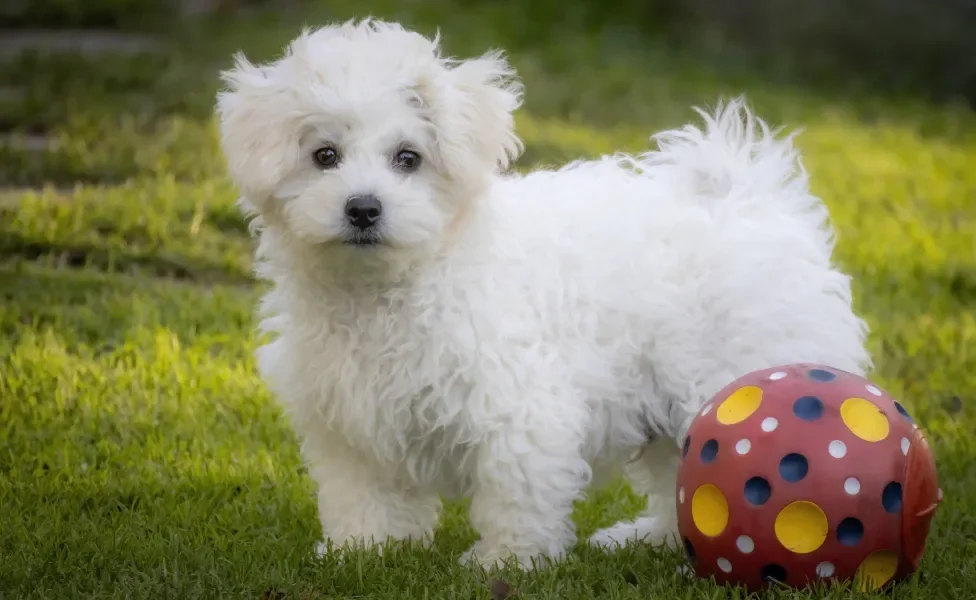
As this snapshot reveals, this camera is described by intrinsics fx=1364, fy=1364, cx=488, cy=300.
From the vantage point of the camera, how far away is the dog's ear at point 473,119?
4109 mm

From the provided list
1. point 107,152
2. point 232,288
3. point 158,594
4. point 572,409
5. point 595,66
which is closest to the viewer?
point 158,594

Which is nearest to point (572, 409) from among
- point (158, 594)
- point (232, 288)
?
point (158, 594)

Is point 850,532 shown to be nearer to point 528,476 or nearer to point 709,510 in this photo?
point 709,510

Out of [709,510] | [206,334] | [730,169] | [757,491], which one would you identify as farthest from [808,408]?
[206,334]

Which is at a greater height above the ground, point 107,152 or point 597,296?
point 597,296

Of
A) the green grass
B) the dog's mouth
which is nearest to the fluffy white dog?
the dog's mouth

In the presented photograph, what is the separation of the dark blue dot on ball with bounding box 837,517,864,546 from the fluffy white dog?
2.71 feet

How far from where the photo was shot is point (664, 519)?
4.77 metres

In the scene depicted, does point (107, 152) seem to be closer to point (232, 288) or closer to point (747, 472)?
point (232, 288)

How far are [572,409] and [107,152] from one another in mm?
5398

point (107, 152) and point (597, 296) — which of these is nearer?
point (597, 296)

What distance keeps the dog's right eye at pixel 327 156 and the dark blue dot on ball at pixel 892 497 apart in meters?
1.83

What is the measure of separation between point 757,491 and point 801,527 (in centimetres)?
15

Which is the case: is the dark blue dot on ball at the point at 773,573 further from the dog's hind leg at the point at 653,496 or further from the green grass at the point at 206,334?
the dog's hind leg at the point at 653,496
